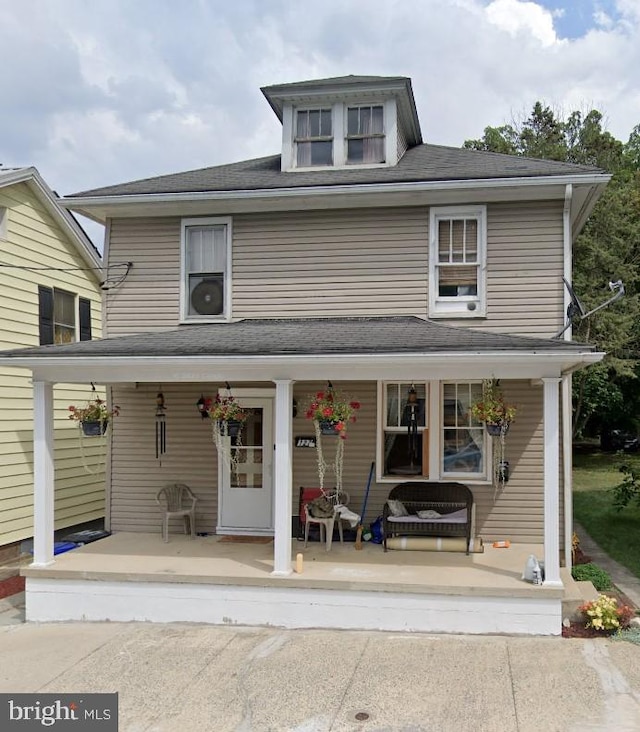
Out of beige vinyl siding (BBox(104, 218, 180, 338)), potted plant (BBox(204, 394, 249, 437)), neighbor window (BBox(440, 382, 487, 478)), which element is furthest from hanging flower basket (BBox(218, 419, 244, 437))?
neighbor window (BBox(440, 382, 487, 478))

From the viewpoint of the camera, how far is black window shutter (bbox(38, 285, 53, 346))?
39.1 ft

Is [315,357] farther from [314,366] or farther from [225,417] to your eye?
[225,417]

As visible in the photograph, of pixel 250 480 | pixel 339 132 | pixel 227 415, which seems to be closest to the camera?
pixel 227 415

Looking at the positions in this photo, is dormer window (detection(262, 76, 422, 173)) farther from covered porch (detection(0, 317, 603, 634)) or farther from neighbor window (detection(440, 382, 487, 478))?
neighbor window (detection(440, 382, 487, 478))

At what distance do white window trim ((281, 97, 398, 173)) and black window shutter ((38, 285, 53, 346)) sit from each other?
4800mm

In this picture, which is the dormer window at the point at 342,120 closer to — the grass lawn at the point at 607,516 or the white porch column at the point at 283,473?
the white porch column at the point at 283,473

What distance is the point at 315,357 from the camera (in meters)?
7.30

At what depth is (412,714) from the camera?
5.27 m

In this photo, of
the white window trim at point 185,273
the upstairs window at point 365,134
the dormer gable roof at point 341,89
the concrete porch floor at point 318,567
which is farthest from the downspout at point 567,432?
the white window trim at point 185,273

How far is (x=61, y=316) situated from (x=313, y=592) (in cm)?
786

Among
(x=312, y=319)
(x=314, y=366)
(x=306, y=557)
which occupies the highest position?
(x=312, y=319)

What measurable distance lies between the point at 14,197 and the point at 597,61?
18406mm

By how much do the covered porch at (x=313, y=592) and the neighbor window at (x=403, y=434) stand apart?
143cm

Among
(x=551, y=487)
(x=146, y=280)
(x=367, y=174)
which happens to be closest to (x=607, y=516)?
(x=551, y=487)
